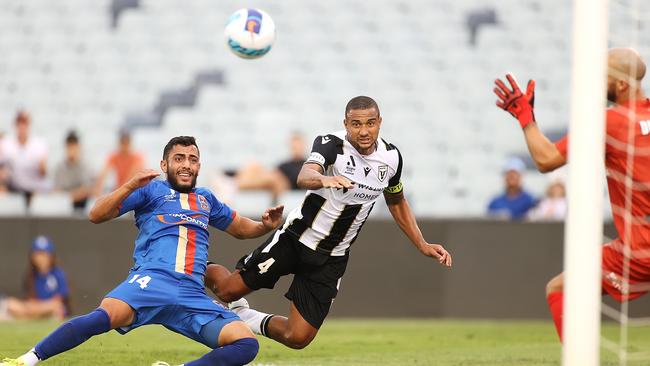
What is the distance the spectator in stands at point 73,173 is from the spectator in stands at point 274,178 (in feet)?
5.46

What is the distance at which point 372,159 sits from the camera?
742cm

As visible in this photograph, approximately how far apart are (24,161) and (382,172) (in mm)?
7550

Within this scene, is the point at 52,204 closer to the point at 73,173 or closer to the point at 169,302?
the point at 73,173

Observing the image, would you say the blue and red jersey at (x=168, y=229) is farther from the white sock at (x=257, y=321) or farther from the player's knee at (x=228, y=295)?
the white sock at (x=257, y=321)

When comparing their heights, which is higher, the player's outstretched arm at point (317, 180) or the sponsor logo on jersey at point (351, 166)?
the sponsor logo on jersey at point (351, 166)

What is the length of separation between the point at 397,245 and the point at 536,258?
1.67m

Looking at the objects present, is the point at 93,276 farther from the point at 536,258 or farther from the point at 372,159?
the point at 372,159

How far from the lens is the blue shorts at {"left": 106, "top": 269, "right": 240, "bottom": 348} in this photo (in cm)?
648

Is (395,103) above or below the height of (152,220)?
above

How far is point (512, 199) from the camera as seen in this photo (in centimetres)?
1314

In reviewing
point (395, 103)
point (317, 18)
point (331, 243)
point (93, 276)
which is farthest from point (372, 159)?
point (317, 18)

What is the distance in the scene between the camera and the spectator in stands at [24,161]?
13617 mm

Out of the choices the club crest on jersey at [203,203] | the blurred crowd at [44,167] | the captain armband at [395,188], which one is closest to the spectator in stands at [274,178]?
the blurred crowd at [44,167]

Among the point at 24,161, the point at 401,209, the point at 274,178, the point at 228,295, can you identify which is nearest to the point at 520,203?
the point at 274,178
